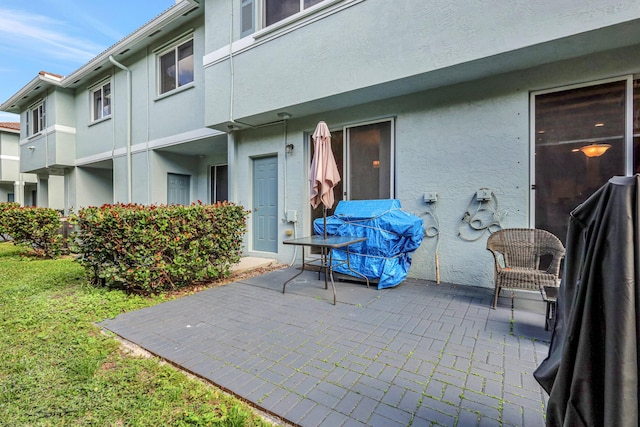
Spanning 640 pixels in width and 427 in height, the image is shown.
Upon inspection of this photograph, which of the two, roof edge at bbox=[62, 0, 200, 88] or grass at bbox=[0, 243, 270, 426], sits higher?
roof edge at bbox=[62, 0, 200, 88]

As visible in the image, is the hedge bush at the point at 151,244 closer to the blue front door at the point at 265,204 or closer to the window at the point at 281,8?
the blue front door at the point at 265,204

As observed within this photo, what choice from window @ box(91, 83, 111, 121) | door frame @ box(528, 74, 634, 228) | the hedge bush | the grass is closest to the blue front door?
the hedge bush

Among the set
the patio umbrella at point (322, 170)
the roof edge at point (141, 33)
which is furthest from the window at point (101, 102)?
the patio umbrella at point (322, 170)

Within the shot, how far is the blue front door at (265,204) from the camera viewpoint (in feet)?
22.7

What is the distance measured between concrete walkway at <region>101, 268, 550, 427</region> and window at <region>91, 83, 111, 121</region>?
1036 centimetres

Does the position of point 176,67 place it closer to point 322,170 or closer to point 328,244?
point 322,170

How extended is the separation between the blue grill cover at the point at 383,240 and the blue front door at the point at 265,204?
244cm

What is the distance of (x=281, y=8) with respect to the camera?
5.79m

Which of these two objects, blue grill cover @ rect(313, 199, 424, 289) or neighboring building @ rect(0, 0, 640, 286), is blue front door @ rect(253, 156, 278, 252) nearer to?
neighboring building @ rect(0, 0, 640, 286)

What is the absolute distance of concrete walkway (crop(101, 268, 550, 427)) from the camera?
1849 mm

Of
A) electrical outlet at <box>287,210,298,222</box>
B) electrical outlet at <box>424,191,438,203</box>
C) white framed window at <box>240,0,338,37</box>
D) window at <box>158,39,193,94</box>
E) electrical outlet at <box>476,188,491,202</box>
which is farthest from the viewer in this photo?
window at <box>158,39,193,94</box>

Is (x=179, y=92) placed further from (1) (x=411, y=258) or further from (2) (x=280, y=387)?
(2) (x=280, y=387)

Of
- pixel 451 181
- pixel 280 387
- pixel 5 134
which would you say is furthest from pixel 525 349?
pixel 5 134

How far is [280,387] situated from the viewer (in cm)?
206
